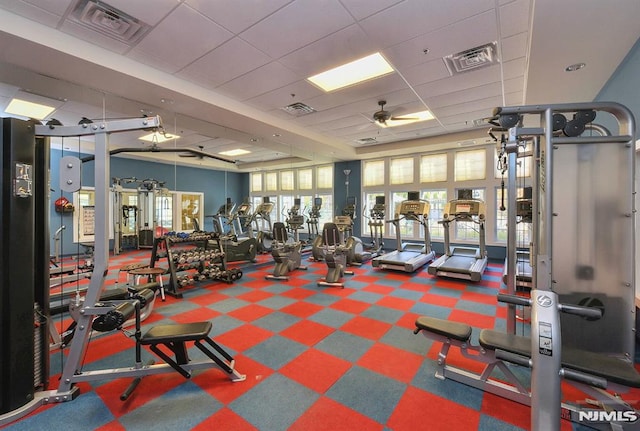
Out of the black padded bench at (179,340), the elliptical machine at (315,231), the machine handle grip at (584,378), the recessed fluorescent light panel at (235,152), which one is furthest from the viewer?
the recessed fluorescent light panel at (235,152)

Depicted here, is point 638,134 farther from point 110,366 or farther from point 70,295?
point 70,295

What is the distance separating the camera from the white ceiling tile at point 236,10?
263 cm

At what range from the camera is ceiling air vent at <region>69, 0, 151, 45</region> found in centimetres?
269

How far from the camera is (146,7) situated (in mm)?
2684

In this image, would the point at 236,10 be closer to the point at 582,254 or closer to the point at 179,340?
the point at 179,340

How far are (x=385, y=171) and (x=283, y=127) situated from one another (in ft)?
15.1

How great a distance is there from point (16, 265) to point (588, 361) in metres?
4.03

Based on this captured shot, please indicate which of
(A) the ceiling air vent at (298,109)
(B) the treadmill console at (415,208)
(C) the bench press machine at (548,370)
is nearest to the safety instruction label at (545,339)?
(C) the bench press machine at (548,370)

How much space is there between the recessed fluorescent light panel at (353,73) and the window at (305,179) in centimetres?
668

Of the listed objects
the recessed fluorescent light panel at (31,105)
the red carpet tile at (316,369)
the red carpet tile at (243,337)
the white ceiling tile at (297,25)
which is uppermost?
the white ceiling tile at (297,25)

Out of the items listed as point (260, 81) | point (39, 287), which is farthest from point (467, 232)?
point (39, 287)

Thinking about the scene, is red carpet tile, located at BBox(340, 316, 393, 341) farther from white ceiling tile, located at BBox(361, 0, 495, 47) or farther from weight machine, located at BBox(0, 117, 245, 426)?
white ceiling tile, located at BBox(361, 0, 495, 47)

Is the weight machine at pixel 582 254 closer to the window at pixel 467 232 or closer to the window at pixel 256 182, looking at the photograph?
the window at pixel 467 232

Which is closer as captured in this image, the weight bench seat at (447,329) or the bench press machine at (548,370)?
the bench press machine at (548,370)
